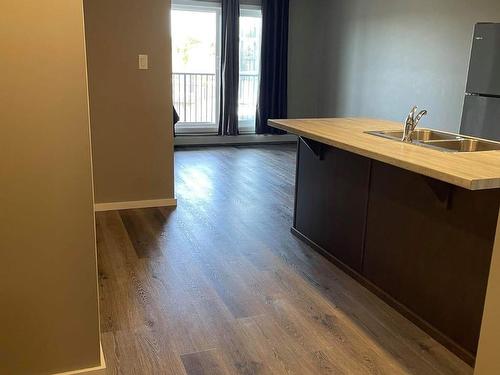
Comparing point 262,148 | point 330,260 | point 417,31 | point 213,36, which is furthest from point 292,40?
point 330,260

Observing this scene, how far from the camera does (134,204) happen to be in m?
4.21

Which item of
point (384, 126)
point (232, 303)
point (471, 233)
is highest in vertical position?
point (384, 126)

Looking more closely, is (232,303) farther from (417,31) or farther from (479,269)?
(417,31)

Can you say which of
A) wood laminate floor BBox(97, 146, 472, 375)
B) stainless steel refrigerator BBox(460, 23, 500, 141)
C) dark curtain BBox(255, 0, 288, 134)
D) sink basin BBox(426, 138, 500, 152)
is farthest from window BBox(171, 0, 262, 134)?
sink basin BBox(426, 138, 500, 152)

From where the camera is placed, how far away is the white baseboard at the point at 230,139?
23.8ft

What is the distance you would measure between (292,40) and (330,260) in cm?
508

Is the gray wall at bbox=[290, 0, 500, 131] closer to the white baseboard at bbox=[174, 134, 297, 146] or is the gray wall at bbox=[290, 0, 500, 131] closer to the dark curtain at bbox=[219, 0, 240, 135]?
the white baseboard at bbox=[174, 134, 297, 146]

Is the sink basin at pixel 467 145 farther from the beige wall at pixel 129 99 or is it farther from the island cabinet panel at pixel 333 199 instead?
the beige wall at pixel 129 99

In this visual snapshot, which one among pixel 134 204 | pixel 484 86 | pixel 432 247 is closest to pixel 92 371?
pixel 432 247

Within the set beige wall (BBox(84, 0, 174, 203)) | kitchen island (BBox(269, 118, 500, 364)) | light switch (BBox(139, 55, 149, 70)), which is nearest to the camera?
kitchen island (BBox(269, 118, 500, 364))

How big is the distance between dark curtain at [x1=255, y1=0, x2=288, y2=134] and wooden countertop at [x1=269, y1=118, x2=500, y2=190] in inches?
167

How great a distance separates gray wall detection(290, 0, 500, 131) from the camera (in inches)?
194

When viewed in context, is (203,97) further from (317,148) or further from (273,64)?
A: (317,148)

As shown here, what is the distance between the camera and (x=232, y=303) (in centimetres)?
259
